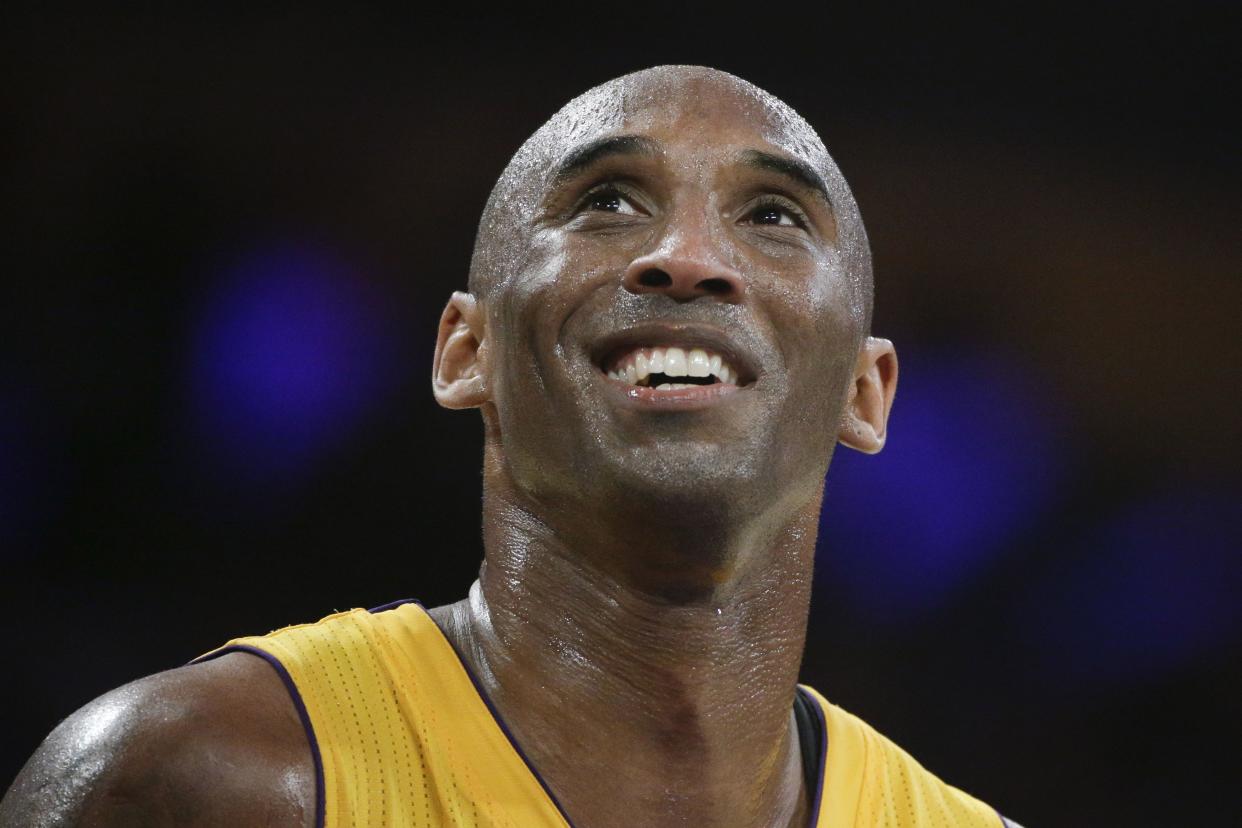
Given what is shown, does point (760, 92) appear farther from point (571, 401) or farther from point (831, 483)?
Result: point (831, 483)

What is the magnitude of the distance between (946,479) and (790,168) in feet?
7.55

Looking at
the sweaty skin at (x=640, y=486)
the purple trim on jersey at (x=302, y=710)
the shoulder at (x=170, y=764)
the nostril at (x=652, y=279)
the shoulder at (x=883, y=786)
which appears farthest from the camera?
the shoulder at (x=883, y=786)

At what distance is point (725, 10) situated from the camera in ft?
14.4

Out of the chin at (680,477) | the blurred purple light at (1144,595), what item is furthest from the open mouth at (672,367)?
the blurred purple light at (1144,595)

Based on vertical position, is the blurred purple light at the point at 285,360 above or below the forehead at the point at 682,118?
below

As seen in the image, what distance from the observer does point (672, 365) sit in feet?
7.09

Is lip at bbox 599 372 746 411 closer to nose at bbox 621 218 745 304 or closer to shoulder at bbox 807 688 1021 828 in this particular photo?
nose at bbox 621 218 745 304

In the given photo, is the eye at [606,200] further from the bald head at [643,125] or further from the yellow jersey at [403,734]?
the yellow jersey at [403,734]

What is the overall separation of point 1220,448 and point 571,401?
3.13 meters

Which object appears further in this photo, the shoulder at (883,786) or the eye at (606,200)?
the shoulder at (883,786)

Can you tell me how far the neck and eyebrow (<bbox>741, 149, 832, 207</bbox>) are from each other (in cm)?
56

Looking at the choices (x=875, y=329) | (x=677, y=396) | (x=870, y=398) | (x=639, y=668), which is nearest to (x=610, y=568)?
(x=639, y=668)

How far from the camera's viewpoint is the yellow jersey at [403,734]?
2051 mm

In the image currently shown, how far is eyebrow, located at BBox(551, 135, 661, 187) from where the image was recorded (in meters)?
2.38
